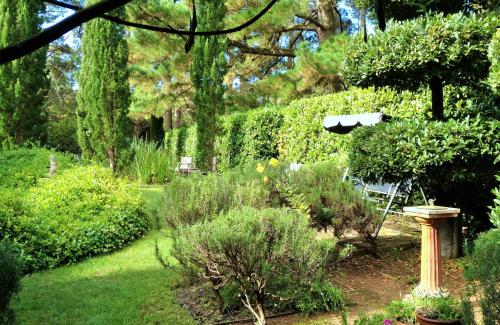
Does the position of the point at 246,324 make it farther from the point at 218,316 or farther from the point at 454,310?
the point at 454,310

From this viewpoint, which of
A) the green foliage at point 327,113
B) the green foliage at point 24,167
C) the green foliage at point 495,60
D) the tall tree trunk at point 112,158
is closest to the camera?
the green foliage at point 495,60

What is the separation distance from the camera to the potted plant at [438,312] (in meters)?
2.74

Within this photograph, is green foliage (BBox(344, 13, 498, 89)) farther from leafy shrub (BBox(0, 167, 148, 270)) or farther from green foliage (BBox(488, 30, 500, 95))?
leafy shrub (BBox(0, 167, 148, 270))

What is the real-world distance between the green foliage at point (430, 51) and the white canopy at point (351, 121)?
130cm

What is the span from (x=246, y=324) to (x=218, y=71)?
935cm

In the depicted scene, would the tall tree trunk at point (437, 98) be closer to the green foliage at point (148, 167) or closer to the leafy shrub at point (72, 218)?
the leafy shrub at point (72, 218)

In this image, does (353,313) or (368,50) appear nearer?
(353,313)

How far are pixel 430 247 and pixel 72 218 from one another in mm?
4362

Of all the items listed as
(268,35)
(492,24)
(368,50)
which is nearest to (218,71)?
(268,35)

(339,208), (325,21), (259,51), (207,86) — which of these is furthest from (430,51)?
(259,51)

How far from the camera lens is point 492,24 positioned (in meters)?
3.84

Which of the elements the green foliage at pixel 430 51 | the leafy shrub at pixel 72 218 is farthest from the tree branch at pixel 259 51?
the green foliage at pixel 430 51

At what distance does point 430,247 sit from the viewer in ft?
11.0

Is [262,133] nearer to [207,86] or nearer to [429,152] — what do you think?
[207,86]
